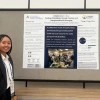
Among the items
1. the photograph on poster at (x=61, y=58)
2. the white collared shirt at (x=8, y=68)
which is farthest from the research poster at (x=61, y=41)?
the white collared shirt at (x=8, y=68)

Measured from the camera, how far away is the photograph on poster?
2.10m

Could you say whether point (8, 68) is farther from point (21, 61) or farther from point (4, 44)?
point (21, 61)

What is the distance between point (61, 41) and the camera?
6.97 feet

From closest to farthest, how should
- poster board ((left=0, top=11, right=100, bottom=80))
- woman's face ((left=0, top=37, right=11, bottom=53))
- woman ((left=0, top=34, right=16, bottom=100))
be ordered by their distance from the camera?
1. woman ((left=0, top=34, right=16, bottom=100))
2. woman's face ((left=0, top=37, right=11, bottom=53))
3. poster board ((left=0, top=11, right=100, bottom=80))

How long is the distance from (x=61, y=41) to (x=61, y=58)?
204 mm

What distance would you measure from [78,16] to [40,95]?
3.33 feet

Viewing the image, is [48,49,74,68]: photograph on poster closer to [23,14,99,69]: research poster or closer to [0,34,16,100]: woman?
[23,14,99,69]: research poster
